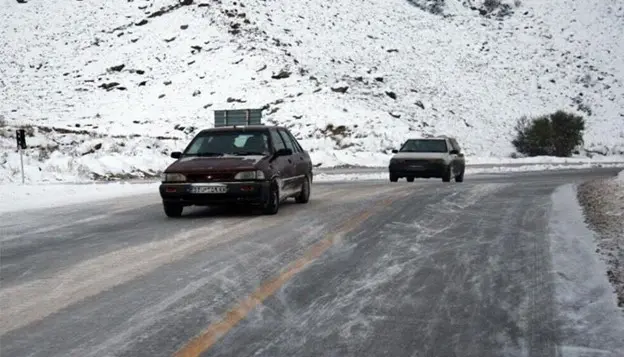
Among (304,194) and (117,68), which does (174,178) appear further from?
(117,68)

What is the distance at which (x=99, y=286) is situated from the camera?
6.18 m

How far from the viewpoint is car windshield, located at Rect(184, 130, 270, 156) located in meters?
11.7

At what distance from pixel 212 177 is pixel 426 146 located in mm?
12294

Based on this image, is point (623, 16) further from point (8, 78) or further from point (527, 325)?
point (527, 325)

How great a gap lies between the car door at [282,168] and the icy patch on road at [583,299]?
4463 mm

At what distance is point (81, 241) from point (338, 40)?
1998 inches

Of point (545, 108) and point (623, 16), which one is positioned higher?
point (623, 16)

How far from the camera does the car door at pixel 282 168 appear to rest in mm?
11673

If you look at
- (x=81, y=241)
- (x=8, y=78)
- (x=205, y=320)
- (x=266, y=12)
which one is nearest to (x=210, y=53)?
(x=266, y=12)

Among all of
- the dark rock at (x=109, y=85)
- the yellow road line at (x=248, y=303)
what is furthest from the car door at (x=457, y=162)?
the dark rock at (x=109, y=85)

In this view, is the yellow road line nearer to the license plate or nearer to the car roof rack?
A: the license plate

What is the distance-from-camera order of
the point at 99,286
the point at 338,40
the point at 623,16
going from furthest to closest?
1. the point at 623,16
2. the point at 338,40
3. the point at 99,286

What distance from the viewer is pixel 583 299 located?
18.5 feet

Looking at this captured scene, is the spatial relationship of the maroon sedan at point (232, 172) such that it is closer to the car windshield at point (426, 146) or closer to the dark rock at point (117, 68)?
the car windshield at point (426, 146)
